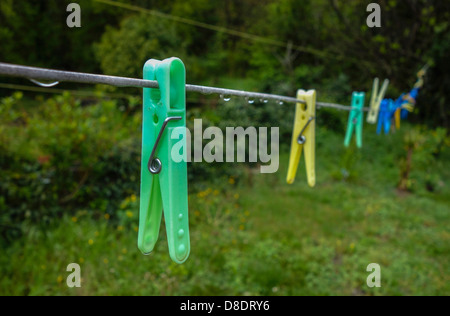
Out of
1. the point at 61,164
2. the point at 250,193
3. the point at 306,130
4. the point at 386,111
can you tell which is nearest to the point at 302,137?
the point at 306,130

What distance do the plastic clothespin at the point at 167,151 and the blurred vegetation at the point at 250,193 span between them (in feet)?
1.14

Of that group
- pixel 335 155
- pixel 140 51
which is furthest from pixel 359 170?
pixel 140 51

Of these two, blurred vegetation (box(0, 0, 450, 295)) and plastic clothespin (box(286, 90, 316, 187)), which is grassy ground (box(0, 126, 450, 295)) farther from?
plastic clothespin (box(286, 90, 316, 187))

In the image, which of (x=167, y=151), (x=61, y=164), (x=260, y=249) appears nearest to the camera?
(x=167, y=151)

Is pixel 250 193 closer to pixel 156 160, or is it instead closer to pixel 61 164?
pixel 61 164

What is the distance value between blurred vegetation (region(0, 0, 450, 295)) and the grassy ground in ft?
0.04

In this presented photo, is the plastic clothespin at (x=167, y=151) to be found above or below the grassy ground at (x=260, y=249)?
above

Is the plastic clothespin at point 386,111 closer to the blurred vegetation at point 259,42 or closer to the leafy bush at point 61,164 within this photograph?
the leafy bush at point 61,164

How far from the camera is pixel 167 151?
0.67 m

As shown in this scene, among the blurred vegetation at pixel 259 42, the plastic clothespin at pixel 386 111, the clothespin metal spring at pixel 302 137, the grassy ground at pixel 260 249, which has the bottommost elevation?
the grassy ground at pixel 260 249

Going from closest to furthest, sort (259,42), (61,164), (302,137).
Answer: (302,137) → (61,164) → (259,42)

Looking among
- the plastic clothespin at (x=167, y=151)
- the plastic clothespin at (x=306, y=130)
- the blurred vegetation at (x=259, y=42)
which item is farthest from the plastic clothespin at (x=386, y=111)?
the blurred vegetation at (x=259, y=42)

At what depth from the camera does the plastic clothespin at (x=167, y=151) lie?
0.66 meters

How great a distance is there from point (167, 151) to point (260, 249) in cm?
207
